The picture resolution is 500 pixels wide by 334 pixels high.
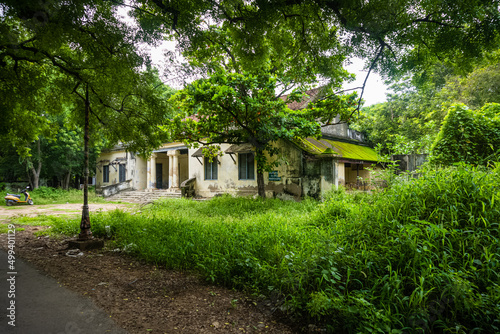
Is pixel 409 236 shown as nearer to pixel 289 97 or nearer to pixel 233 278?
pixel 233 278

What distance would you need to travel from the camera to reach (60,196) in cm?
1819

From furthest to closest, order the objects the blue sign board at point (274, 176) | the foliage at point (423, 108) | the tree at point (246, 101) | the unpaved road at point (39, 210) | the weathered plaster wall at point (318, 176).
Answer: the foliage at point (423, 108), the blue sign board at point (274, 176), the weathered plaster wall at point (318, 176), the unpaved road at point (39, 210), the tree at point (246, 101)

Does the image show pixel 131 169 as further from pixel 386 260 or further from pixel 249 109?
pixel 386 260

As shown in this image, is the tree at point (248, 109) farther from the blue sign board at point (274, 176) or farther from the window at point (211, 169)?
the window at point (211, 169)

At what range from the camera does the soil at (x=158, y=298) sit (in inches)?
110

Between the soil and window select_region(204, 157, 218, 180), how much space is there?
11038mm

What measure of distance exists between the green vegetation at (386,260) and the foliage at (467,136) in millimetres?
3959

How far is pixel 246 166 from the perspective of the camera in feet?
47.6

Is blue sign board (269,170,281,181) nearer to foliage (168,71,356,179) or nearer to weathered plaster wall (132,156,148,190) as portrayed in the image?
foliage (168,71,356,179)

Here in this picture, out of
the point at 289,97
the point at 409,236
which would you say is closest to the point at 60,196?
the point at 289,97

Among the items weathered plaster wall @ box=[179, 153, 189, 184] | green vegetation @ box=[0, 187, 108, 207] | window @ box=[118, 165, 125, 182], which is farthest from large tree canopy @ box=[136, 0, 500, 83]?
window @ box=[118, 165, 125, 182]

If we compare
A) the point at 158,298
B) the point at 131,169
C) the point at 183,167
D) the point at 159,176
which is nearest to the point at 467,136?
the point at 158,298

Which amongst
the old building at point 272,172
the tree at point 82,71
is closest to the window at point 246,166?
the old building at point 272,172

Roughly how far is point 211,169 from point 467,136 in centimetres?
1209
